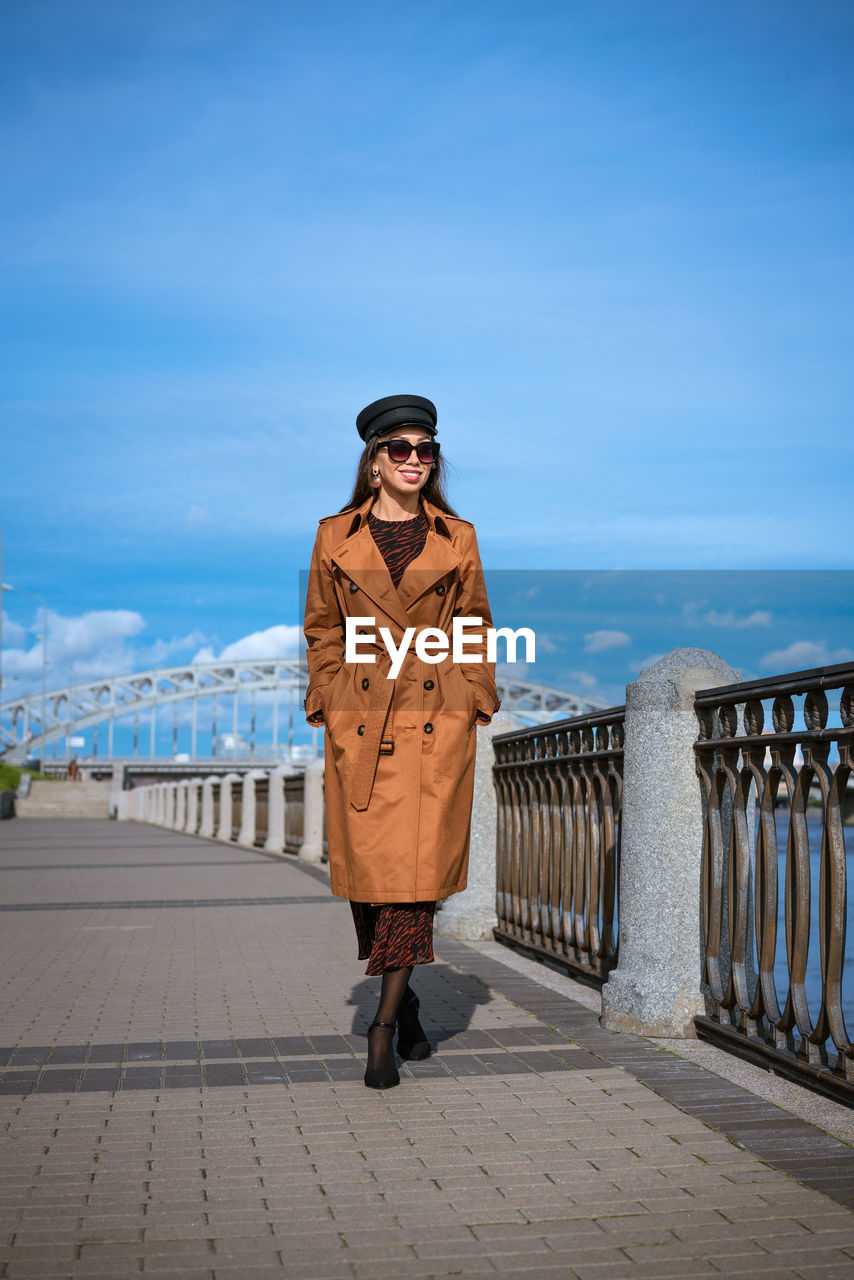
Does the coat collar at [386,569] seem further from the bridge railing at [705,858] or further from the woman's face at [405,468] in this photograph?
the bridge railing at [705,858]

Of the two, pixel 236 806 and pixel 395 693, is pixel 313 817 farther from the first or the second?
pixel 395 693

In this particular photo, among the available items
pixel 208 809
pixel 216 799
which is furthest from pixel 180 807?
pixel 208 809

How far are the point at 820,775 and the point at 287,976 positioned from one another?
12.0 ft

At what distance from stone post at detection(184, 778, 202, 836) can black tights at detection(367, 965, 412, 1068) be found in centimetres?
2638

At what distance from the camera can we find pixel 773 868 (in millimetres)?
4305

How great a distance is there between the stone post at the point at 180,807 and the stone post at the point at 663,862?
94.3ft

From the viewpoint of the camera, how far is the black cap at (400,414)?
4.39 metres

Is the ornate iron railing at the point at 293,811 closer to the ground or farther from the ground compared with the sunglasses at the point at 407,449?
closer to the ground

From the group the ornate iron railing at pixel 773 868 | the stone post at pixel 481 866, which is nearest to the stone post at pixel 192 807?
the stone post at pixel 481 866

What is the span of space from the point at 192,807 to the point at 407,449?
27.4 meters

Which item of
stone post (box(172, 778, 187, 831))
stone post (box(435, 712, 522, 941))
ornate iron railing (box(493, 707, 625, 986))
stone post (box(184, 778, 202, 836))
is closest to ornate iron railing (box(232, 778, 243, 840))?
stone post (box(184, 778, 202, 836))

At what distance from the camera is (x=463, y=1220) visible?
2936mm

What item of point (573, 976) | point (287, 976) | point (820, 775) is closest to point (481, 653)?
point (820, 775)

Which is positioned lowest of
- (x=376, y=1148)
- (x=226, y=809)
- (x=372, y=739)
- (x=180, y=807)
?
(x=376, y=1148)
